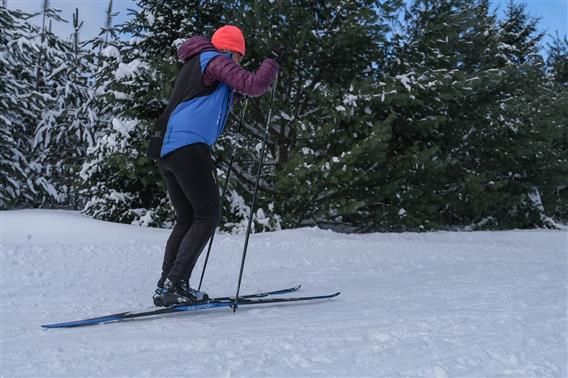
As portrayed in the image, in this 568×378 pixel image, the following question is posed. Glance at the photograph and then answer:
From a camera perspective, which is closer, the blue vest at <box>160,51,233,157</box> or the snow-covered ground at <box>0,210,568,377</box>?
the snow-covered ground at <box>0,210,568,377</box>

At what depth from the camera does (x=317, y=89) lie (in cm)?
848

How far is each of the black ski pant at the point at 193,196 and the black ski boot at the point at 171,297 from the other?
4 cm

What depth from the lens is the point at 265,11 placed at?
26.1 ft

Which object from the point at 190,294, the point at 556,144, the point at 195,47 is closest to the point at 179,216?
the point at 190,294

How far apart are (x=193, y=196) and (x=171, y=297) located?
65 cm

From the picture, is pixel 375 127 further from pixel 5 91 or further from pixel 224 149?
pixel 5 91

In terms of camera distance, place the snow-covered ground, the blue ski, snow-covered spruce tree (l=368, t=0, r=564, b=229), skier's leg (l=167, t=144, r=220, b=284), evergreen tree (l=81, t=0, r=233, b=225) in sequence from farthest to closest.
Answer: snow-covered spruce tree (l=368, t=0, r=564, b=229) → evergreen tree (l=81, t=0, r=233, b=225) → skier's leg (l=167, t=144, r=220, b=284) → the blue ski → the snow-covered ground

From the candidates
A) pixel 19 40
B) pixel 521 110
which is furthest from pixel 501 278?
pixel 19 40

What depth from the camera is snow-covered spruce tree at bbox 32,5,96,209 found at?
11.8 meters

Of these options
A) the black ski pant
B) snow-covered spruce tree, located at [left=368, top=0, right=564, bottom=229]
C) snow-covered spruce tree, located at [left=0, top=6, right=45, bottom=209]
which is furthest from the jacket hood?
snow-covered spruce tree, located at [left=0, top=6, right=45, bottom=209]

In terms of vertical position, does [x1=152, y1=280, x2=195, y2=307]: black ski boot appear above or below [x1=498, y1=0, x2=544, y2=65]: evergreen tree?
below

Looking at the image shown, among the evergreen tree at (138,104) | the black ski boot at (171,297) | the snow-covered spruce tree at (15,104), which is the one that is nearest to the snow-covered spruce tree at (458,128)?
the evergreen tree at (138,104)

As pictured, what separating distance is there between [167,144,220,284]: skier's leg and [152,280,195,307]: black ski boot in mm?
38

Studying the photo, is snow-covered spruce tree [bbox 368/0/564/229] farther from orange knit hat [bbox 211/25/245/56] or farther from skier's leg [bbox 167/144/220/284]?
skier's leg [bbox 167/144/220/284]
